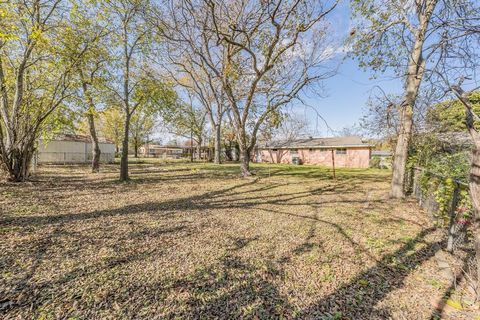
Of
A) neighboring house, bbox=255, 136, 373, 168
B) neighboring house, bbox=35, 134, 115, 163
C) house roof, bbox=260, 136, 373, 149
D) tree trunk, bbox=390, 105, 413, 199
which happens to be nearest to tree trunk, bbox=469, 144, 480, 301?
tree trunk, bbox=390, 105, 413, 199

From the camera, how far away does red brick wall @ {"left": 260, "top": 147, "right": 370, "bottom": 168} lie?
23266 millimetres

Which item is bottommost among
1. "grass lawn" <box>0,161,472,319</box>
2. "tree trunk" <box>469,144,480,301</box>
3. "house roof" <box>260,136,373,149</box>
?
"grass lawn" <box>0,161,472,319</box>

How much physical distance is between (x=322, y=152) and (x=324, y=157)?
655 millimetres

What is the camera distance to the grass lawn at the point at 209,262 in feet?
7.41

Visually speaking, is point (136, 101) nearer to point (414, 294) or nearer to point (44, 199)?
point (44, 199)

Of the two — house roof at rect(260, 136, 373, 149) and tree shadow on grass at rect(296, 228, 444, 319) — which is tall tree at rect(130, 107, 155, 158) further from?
tree shadow on grass at rect(296, 228, 444, 319)

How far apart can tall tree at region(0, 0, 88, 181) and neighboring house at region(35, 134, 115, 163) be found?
9.46m

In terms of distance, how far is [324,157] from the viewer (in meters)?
25.8

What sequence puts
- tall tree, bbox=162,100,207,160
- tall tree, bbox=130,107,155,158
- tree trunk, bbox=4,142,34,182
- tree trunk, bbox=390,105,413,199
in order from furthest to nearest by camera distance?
tall tree, bbox=130,107,155,158 < tall tree, bbox=162,100,207,160 < tree trunk, bbox=4,142,34,182 < tree trunk, bbox=390,105,413,199

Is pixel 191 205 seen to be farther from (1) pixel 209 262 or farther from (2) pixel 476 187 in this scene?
(2) pixel 476 187

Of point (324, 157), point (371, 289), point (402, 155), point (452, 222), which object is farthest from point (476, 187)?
point (324, 157)

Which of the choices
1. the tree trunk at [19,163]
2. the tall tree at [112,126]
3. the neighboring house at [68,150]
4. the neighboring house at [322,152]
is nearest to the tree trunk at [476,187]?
the tree trunk at [19,163]

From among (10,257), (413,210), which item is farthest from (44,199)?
(413,210)

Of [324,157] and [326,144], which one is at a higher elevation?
[326,144]
